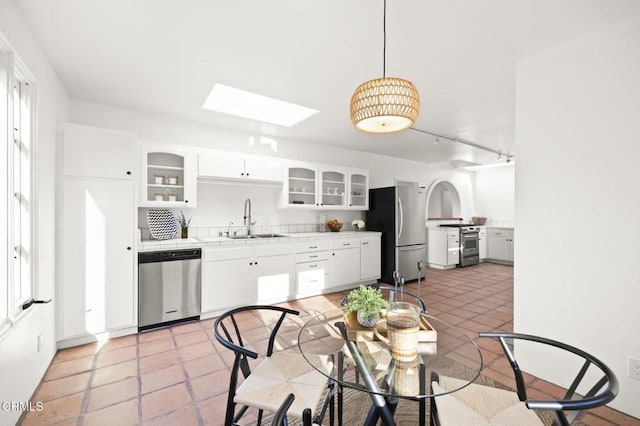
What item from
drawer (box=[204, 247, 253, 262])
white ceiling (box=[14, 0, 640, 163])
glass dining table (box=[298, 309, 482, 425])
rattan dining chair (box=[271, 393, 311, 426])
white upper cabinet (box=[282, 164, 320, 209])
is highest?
white ceiling (box=[14, 0, 640, 163])

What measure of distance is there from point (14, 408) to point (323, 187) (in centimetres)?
403

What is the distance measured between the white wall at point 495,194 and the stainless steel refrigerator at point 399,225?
3.57m

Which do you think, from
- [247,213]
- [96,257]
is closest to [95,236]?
[96,257]

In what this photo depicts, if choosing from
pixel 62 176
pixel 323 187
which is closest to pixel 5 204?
pixel 62 176

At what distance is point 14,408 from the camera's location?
5.45ft

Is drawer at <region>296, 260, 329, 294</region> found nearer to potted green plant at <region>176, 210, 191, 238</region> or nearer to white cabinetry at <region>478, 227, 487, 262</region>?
potted green plant at <region>176, 210, 191, 238</region>

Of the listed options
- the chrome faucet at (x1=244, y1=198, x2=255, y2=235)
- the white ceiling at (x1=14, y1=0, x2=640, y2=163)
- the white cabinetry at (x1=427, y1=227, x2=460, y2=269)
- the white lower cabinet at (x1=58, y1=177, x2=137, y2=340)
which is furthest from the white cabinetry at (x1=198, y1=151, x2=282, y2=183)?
the white cabinetry at (x1=427, y1=227, x2=460, y2=269)

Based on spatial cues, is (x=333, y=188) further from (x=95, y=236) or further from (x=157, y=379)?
(x=157, y=379)

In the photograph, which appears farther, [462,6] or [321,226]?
[321,226]

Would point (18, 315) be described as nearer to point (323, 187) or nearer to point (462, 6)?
point (462, 6)

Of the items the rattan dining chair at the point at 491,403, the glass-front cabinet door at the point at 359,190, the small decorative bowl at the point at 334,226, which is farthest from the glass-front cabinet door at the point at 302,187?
the rattan dining chair at the point at 491,403

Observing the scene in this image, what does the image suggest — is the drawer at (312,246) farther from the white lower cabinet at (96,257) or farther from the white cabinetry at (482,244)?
the white cabinetry at (482,244)

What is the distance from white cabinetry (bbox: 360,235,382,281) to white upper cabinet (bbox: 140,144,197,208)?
2832mm

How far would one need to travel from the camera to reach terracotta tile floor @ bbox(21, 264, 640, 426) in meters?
1.79
